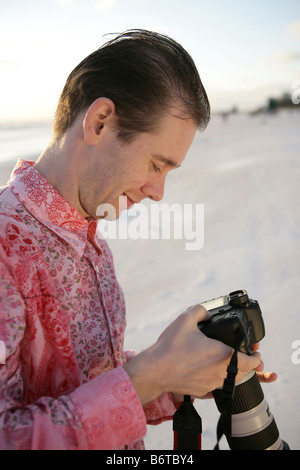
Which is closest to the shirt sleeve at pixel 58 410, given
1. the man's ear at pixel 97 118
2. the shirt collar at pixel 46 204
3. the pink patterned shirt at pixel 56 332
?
the pink patterned shirt at pixel 56 332

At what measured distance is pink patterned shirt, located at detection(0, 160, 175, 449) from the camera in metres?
0.59

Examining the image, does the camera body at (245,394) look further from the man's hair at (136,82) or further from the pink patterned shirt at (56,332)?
the man's hair at (136,82)

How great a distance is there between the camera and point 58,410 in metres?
0.59

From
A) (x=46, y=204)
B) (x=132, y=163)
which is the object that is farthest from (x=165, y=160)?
(x=46, y=204)

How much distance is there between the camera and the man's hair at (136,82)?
74 cm

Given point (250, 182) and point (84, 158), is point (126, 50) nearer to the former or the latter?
point (84, 158)

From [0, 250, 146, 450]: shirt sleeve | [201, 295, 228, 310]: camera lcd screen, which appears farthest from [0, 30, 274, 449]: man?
[201, 295, 228, 310]: camera lcd screen

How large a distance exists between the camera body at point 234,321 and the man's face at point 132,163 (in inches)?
8.6

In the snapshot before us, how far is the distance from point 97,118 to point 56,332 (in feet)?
1.04

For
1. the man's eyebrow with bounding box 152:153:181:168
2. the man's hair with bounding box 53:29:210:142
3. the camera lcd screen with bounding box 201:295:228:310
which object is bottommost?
the camera lcd screen with bounding box 201:295:228:310

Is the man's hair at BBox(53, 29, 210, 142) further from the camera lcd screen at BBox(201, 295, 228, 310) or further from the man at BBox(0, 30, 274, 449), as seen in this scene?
the camera lcd screen at BBox(201, 295, 228, 310)

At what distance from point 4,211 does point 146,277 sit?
1.86m
